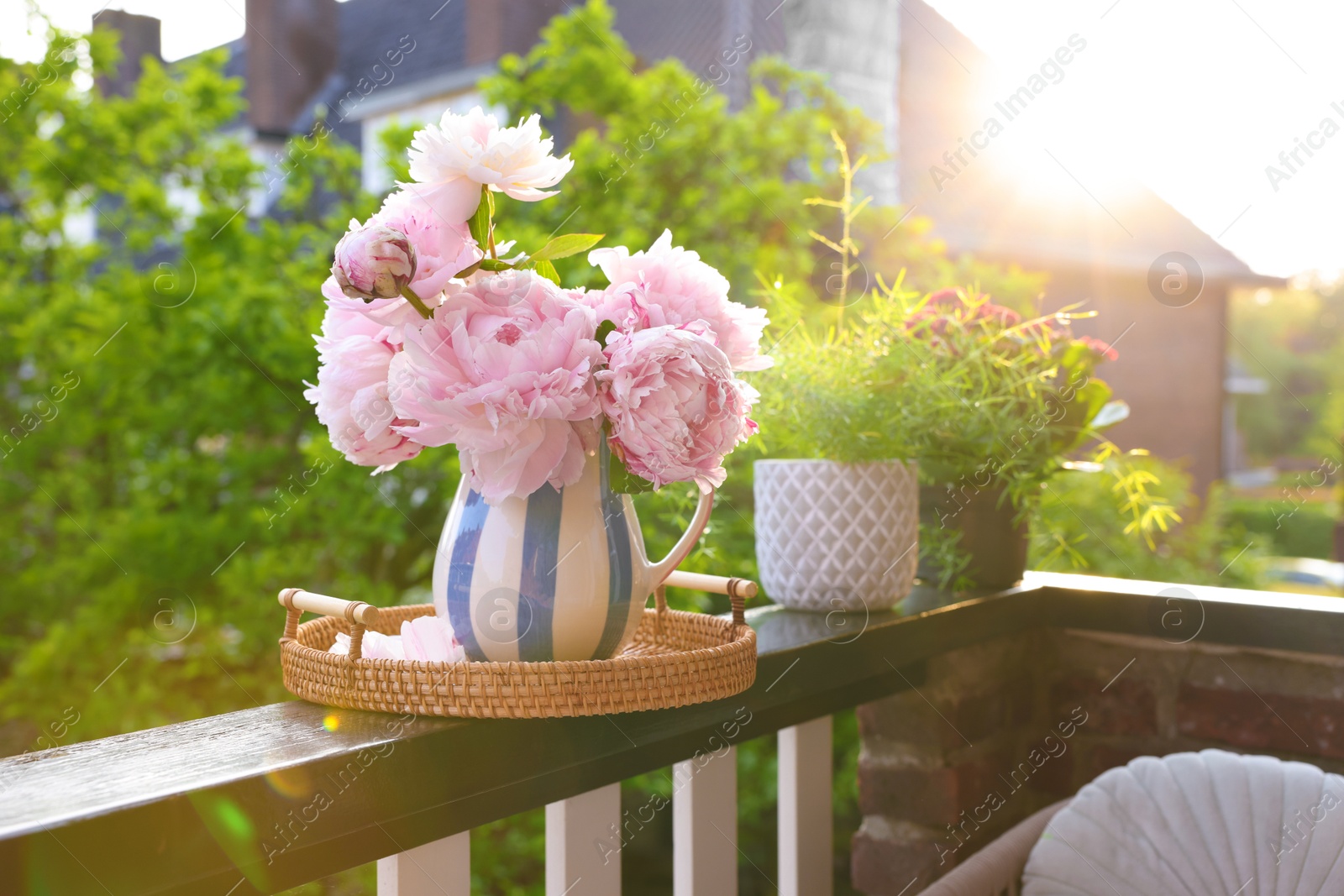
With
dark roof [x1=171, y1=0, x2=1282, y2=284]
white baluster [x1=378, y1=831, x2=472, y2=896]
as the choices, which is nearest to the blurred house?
dark roof [x1=171, y1=0, x2=1282, y2=284]

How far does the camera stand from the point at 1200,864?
42.3 inches

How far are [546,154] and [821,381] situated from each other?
59cm

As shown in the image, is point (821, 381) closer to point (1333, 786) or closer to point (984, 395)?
point (984, 395)

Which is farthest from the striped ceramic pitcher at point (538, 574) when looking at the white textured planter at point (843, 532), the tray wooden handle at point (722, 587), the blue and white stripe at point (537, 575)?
the white textured planter at point (843, 532)

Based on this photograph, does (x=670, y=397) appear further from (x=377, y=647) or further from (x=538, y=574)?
(x=377, y=647)

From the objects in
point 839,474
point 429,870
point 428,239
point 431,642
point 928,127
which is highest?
point 928,127

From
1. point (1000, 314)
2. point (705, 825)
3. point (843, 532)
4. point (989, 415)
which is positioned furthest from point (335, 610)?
point (1000, 314)

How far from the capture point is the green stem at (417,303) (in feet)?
2.41

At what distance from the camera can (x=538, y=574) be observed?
82 centimetres

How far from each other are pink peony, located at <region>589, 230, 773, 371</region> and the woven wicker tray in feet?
0.84

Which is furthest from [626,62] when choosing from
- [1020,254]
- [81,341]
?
[1020,254]

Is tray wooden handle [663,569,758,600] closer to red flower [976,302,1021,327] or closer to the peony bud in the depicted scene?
the peony bud

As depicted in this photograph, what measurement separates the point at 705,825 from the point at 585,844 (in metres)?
0.19

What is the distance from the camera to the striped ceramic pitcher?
82 cm
